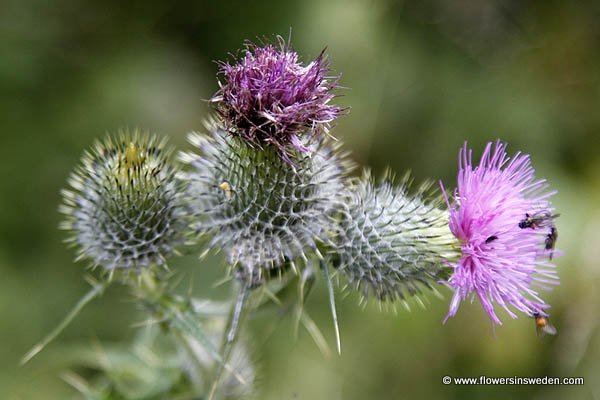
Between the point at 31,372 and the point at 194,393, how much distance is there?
1.97 metres

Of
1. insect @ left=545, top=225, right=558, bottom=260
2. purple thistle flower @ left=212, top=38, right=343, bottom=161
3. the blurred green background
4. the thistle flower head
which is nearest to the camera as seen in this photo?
purple thistle flower @ left=212, top=38, right=343, bottom=161

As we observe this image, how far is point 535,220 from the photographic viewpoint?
2770 mm

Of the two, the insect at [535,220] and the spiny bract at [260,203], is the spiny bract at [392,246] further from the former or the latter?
the insect at [535,220]

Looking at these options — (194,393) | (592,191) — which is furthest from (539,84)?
(194,393)

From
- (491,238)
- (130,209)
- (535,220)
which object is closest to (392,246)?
(491,238)

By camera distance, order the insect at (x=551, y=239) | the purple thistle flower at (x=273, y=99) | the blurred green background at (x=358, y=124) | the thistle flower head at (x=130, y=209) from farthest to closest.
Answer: the blurred green background at (x=358, y=124) < the thistle flower head at (x=130, y=209) < the insect at (x=551, y=239) < the purple thistle flower at (x=273, y=99)

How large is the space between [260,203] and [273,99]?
1.87 feet

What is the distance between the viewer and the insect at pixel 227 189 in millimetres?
→ 2883

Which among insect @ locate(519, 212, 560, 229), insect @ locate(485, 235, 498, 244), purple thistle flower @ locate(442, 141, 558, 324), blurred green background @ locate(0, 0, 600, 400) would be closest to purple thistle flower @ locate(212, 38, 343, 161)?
purple thistle flower @ locate(442, 141, 558, 324)

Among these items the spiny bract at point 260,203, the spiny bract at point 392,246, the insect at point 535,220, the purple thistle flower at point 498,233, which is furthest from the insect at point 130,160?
the insect at point 535,220

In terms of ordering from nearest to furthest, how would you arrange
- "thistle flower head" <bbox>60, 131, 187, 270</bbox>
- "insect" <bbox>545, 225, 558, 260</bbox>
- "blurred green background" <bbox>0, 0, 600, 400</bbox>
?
"insect" <bbox>545, 225, 558, 260</bbox> < "thistle flower head" <bbox>60, 131, 187, 270</bbox> < "blurred green background" <bbox>0, 0, 600, 400</bbox>

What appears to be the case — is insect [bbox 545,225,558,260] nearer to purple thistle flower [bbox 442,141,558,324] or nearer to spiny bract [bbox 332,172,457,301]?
purple thistle flower [bbox 442,141,558,324]

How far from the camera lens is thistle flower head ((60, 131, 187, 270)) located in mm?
2949

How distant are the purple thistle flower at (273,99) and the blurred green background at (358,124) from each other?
2285 millimetres
